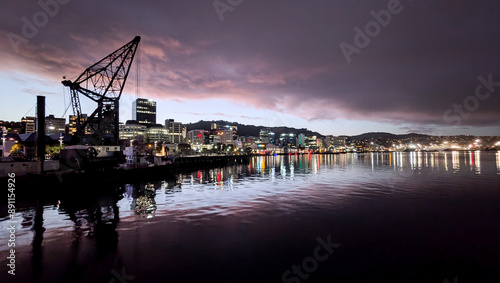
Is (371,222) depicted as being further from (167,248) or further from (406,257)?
(167,248)

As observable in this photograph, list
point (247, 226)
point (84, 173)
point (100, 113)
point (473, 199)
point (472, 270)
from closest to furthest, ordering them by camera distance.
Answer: point (472, 270)
point (247, 226)
point (473, 199)
point (84, 173)
point (100, 113)

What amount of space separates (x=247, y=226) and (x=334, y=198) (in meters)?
13.2

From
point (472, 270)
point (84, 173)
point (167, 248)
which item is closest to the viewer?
point (472, 270)

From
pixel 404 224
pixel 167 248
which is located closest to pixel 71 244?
pixel 167 248

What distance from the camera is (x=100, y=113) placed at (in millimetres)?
73000

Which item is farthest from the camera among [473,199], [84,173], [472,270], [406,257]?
[84,173]

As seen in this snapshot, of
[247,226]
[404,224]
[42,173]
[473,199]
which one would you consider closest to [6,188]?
[42,173]

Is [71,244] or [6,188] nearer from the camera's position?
[71,244]

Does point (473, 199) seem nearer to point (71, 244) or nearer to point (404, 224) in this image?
point (404, 224)

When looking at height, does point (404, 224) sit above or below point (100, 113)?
below

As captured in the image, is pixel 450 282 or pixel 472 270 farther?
pixel 472 270

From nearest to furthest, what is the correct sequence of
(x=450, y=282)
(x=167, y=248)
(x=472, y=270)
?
(x=450, y=282) < (x=472, y=270) < (x=167, y=248)

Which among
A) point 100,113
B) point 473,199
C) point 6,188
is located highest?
point 100,113

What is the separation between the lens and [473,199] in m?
24.9
